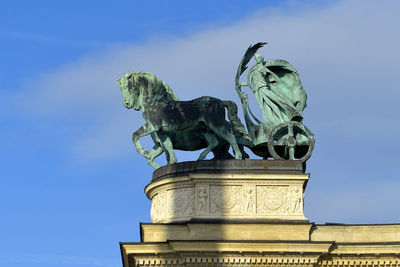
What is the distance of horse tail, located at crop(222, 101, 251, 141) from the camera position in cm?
5347

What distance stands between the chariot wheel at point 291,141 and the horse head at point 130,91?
568cm

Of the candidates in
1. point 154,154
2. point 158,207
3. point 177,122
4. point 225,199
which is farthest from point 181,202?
point 177,122

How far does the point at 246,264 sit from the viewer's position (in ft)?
163

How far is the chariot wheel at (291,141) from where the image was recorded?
52.3 m

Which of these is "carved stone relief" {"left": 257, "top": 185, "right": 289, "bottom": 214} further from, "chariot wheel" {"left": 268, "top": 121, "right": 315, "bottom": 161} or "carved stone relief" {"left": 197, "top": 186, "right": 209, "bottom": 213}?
"carved stone relief" {"left": 197, "top": 186, "right": 209, "bottom": 213}

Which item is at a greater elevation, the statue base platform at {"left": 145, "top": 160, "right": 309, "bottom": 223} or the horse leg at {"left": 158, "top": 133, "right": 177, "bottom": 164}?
the horse leg at {"left": 158, "top": 133, "right": 177, "bottom": 164}

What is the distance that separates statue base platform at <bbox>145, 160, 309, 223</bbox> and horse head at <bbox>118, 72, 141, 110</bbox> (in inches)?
138

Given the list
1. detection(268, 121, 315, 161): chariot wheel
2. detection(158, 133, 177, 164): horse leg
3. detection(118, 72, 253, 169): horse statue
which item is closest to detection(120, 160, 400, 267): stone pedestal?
detection(158, 133, 177, 164): horse leg

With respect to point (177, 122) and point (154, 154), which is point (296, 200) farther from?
point (154, 154)

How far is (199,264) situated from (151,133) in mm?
6416

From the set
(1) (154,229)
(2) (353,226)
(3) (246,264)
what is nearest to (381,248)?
(2) (353,226)

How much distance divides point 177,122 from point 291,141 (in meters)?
4.68

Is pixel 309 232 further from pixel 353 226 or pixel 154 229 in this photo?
A: pixel 154 229

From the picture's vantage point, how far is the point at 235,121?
176ft
